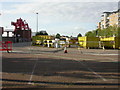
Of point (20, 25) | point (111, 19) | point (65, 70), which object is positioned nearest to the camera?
point (65, 70)

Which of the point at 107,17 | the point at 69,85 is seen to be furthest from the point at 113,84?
the point at 107,17

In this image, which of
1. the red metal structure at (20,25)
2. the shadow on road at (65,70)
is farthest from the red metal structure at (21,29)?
the shadow on road at (65,70)

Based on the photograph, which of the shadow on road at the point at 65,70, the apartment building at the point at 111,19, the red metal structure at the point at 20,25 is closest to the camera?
the shadow on road at the point at 65,70

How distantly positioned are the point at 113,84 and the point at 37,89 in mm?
2845

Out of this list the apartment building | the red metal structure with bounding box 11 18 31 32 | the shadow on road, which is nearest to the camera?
the shadow on road

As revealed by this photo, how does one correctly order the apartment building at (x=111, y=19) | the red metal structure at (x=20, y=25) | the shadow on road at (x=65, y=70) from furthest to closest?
the apartment building at (x=111, y=19)
the red metal structure at (x=20, y=25)
the shadow on road at (x=65, y=70)

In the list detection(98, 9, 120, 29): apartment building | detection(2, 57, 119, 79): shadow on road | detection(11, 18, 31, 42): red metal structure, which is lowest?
detection(2, 57, 119, 79): shadow on road

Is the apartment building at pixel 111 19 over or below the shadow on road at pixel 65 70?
over

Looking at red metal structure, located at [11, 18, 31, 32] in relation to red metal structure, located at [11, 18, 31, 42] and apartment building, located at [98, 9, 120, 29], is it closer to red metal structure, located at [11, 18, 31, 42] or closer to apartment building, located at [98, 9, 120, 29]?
red metal structure, located at [11, 18, 31, 42]

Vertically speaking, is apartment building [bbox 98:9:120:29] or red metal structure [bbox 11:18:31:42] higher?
apartment building [bbox 98:9:120:29]

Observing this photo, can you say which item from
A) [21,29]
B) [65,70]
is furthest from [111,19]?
[65,70]

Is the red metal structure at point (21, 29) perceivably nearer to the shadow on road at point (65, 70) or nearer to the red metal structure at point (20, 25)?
the red metal structure at point (20, 25)

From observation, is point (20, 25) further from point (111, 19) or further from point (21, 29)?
point (111, 19)

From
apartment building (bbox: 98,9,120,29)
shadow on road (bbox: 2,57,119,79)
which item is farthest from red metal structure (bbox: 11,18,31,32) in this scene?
shadow on road (bbox: 2,57,119,79)
